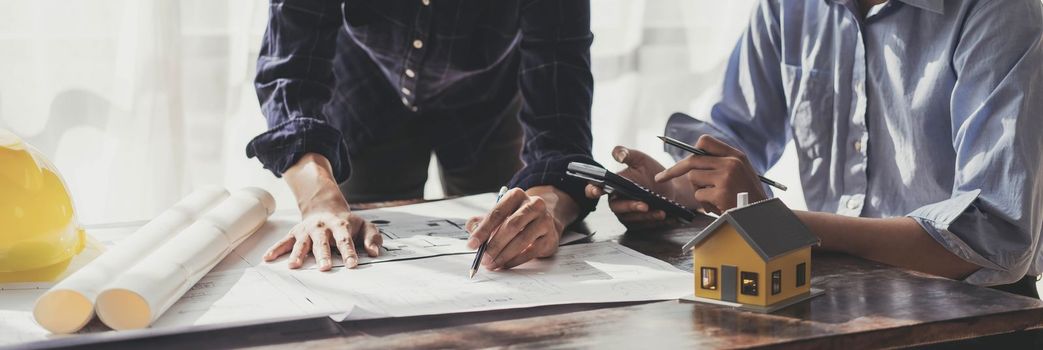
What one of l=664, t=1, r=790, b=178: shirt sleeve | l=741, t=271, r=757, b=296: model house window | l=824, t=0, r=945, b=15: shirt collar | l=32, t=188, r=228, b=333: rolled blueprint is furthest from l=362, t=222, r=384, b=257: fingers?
l=824, t=0, r=945, b=15: shirt collar

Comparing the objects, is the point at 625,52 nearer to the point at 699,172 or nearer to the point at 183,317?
the point at 699,172

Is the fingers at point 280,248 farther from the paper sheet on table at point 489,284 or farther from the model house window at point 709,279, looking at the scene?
the model house window at point 709,279

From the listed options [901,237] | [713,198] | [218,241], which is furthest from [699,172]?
[218,241]

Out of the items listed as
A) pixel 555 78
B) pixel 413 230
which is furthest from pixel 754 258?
pixel 555 78

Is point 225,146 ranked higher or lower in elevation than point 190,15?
lower

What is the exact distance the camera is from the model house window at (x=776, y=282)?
0.88 metres

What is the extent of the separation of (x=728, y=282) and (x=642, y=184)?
49 centimetres

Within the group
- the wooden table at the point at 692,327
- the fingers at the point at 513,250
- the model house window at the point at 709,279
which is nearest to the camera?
the wooden table at the point at 692,327

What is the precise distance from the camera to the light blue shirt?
114 centimetres

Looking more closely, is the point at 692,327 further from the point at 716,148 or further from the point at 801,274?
the point at 716,148

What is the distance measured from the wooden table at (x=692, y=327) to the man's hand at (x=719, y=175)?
Result: 1.06ft

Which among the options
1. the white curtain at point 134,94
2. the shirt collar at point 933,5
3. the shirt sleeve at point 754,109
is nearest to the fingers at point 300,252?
the shirt sleeve at point 754,109

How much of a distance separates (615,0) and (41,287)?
2095mm

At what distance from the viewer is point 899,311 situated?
87 centimetres
